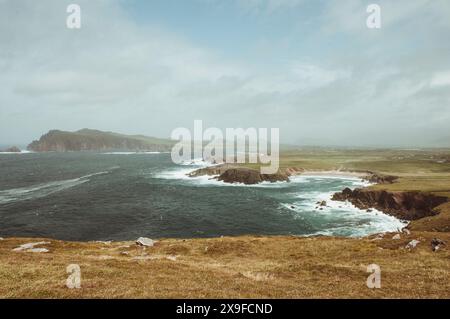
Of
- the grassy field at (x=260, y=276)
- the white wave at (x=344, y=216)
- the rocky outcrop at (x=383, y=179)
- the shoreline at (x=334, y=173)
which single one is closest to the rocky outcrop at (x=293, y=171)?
the shoreline at (x=334, y=173)

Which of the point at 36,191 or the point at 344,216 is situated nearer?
the point at 344,216

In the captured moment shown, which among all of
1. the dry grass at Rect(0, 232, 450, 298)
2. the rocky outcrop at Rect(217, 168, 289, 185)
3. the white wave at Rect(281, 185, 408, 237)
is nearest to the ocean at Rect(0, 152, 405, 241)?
the white wave at Rect(281, 185, 408, 237)

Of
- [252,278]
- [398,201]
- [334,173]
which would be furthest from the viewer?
[334,173]

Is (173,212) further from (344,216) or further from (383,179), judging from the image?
(383,179)

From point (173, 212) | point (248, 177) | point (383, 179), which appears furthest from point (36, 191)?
point (383, 179)

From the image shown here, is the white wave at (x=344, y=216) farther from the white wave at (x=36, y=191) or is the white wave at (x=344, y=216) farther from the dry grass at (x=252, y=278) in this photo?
the white wave at (x=36, y=191)
